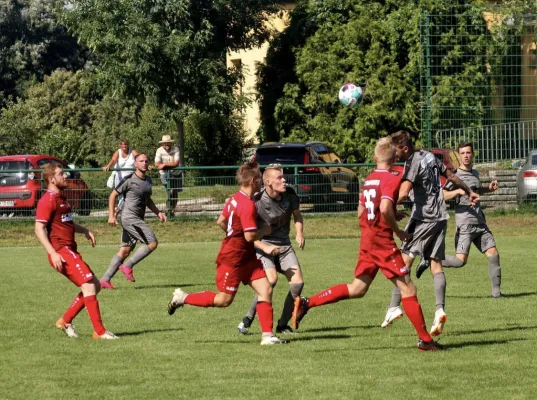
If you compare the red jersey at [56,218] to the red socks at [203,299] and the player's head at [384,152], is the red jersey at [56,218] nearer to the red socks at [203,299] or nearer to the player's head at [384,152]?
the red socks at [203,299]

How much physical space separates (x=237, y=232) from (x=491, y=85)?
67.9 ft

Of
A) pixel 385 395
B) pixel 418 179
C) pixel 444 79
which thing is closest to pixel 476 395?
pixel 385 395

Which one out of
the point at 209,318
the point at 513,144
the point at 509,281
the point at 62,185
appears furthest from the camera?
the point at 513,144

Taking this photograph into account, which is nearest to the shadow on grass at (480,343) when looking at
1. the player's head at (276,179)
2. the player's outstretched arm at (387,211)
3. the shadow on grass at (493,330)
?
the shadow on grass at (493,330)

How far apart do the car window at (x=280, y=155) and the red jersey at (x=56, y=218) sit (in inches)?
678

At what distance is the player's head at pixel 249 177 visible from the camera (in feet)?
34.1

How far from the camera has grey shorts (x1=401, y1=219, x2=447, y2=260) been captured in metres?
11.8

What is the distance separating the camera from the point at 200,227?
26375mm

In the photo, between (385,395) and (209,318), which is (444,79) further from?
(385,395)

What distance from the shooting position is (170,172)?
26453mm

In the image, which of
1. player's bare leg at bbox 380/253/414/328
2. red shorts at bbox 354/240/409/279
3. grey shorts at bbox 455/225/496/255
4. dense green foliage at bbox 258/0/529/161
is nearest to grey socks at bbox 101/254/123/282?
grey shorts at bbox 455/225/496/255

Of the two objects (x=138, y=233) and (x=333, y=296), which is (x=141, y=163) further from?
(x=333, y=296)

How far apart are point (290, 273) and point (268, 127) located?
115 feet

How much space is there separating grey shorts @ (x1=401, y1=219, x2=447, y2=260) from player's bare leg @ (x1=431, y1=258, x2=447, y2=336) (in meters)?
0.11
